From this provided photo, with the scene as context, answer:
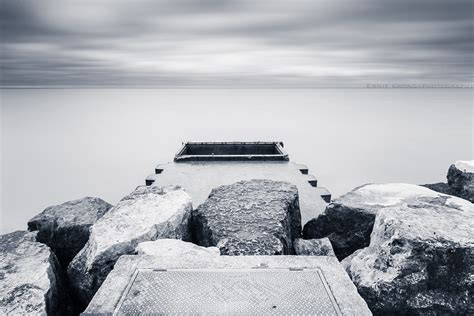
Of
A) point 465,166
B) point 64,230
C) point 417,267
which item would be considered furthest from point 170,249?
point 465,166

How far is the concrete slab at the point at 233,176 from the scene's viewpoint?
8347 mm

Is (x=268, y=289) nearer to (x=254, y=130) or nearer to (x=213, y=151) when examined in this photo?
(x=213, y=151)

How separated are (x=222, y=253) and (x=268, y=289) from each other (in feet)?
3.71

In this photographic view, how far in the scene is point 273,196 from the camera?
18.7ft

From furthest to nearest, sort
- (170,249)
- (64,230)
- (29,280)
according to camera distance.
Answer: (64,230) < (29,280) < (170,249)

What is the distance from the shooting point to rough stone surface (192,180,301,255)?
4.42 meters

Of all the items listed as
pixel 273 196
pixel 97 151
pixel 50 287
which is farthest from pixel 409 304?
pixel 97 151

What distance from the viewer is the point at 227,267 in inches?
141

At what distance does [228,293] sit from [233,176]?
23.1 ft

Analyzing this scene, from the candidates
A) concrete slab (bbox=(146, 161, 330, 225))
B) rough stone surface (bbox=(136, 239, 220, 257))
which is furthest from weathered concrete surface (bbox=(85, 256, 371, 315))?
concrete slab (bbox=(146, 161, 330, 225))

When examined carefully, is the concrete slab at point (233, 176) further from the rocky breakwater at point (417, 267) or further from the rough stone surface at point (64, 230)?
the rocky breakwater at point (417, 267)

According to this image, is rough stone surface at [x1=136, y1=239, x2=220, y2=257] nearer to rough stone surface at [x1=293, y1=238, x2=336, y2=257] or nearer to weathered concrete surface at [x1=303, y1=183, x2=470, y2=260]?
rough stone surface at [x1=293, y1=238, x2=336, y2=257]

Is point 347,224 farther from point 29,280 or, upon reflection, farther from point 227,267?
point 29,280

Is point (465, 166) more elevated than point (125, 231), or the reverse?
point (125, 231)
